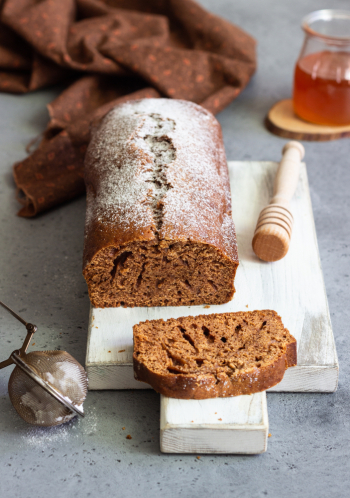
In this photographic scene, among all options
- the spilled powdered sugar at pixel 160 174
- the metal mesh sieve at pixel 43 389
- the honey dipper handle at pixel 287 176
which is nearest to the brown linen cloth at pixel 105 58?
the spilled powdered sugar at pixel 160 174

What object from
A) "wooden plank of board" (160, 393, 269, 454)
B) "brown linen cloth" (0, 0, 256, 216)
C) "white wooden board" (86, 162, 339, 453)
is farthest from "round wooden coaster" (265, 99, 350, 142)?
"wooden plank of board" (160, 393, 269, 454)

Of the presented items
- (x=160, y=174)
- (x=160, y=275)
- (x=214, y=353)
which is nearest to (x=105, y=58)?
(x=160, y=174)

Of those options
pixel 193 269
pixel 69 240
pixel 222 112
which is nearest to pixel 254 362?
pixel 193 269

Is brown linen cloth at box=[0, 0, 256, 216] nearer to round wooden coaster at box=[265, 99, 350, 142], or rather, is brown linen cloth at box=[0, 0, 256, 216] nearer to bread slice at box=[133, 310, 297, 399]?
round wooden coaster at box=[265, 99, 350, 142]

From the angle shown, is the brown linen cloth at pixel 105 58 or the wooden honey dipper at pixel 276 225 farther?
the brown linen cloth at pixel 105 58

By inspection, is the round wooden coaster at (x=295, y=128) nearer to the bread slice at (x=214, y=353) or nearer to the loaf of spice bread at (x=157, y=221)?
the loaf of spice bread at (x=157, y=221)

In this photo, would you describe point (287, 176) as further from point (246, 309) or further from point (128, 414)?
point (128, 414)

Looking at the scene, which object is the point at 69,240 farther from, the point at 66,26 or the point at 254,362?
the point at 66,26
